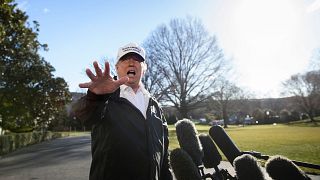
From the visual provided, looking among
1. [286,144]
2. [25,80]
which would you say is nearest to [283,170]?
[286,144]

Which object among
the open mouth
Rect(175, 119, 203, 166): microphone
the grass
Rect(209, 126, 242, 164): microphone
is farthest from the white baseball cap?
the grass

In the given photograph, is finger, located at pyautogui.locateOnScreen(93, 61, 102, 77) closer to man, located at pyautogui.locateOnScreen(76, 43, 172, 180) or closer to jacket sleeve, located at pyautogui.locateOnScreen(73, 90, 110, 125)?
man, located at pyautogui.locateOnScreen(76, 43, 172, 180)

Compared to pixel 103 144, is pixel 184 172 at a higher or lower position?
lower

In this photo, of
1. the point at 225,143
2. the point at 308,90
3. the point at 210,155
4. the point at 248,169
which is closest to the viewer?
the point at 248,169

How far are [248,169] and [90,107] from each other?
5.61 ft

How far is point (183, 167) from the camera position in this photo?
3568mm

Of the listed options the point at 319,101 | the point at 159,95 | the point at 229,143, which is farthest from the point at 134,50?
the point at 319,101

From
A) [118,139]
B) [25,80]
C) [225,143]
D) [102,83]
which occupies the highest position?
[25,80]

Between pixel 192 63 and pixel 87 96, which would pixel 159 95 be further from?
pixel 87 96

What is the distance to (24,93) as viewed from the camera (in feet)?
77.4

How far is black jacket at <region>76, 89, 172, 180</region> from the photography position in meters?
2.29

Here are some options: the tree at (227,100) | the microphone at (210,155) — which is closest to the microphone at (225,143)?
the microphone at (210,155)

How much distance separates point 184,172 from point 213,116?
9296 centimetres

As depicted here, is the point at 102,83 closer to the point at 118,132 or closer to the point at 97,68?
the point at 97,68
